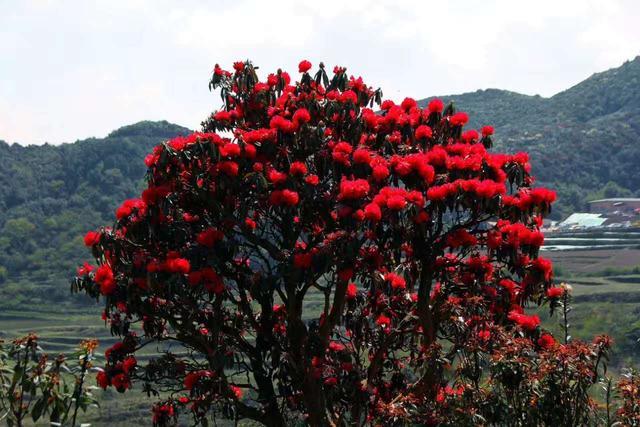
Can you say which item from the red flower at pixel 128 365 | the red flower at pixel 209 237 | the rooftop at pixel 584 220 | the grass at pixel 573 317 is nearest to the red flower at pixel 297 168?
the red flower at pixel 209 237

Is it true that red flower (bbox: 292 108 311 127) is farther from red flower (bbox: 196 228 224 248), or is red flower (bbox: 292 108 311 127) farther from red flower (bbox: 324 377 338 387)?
red flower (bbox: 324 377 338 387)

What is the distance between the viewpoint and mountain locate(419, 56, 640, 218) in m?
117

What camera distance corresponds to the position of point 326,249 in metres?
7.21

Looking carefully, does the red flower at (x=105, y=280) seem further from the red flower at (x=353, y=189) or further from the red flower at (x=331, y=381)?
the red flower at (x=331, y=381)

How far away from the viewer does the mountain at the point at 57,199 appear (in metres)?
102

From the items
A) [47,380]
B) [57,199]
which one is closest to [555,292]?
[47,380]

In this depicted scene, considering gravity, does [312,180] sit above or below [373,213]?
above

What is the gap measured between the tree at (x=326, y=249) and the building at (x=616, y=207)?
290ft

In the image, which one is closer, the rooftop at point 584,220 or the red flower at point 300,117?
the red flower at point 300,117

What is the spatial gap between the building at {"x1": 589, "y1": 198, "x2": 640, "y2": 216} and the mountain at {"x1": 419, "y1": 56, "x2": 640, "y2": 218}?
6.70 meters

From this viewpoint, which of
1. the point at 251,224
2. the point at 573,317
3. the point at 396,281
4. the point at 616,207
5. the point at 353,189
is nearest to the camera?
the point at 353,189

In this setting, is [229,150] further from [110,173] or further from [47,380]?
[110,173]

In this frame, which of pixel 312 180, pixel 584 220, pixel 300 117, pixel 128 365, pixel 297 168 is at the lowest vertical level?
pixel 584 220

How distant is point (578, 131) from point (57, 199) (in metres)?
80.1
